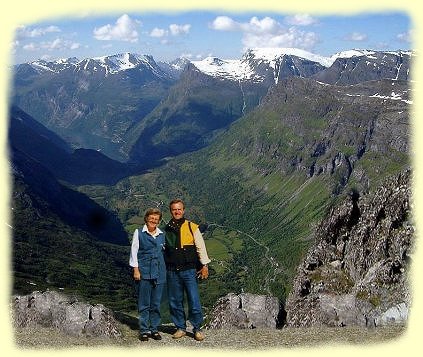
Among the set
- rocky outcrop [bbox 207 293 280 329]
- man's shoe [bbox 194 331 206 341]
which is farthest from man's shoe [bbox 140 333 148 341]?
rocky outcrop [bbox 207 293 280 329]

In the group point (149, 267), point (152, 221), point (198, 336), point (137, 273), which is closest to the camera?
point (152, 221)

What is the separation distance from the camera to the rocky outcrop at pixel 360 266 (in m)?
34.2

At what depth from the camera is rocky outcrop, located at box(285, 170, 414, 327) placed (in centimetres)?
3419

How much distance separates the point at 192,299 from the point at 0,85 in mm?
22749

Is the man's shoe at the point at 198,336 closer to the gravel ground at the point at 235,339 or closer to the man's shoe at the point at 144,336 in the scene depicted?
the gravel ground at the point at 235,339

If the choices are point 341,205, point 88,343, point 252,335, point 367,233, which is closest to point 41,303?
point 88,343

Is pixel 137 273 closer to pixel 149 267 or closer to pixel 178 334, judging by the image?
pixel 149 267

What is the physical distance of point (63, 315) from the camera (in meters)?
31.9

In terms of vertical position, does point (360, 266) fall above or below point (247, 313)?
below

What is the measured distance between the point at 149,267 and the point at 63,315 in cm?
→ 898

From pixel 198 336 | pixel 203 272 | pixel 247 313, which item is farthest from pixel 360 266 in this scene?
pixel 203 272

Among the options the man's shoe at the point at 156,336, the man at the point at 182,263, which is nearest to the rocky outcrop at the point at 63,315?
the man's shoe at the point at 156,336

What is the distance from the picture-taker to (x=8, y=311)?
108 ft

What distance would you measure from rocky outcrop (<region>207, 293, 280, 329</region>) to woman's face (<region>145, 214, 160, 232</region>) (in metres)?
11.5
